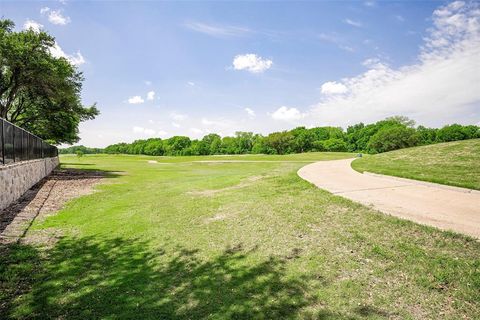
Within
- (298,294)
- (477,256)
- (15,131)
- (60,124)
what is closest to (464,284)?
(477,256)

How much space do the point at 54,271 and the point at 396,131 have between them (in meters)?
109

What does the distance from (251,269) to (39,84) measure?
29771mm

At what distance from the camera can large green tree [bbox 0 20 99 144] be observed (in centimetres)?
2408

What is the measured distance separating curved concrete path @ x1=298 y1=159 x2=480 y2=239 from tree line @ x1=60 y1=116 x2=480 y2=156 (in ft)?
311

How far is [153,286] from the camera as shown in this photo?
5191mm

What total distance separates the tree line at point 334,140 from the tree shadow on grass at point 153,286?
9497 cm

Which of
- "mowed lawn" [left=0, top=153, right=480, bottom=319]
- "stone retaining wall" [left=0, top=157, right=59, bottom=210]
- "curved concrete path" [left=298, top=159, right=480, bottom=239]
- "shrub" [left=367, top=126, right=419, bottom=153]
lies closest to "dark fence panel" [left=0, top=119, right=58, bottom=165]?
"stone retaining wall" [left=0, top=157, right=59, bottom=210]

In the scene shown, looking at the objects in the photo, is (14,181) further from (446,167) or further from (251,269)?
(446,167)

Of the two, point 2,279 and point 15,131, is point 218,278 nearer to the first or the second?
point 2,279

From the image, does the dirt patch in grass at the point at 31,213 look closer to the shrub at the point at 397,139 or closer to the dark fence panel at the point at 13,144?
the dark fence panel at the point at 13,144

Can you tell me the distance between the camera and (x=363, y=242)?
20.9 feet

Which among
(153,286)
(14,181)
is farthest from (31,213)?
(153,286)

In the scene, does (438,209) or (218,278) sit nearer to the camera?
(218,278)

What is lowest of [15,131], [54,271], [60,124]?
[54,271]
